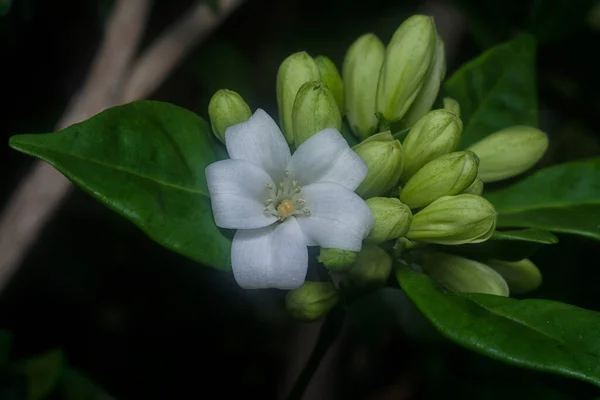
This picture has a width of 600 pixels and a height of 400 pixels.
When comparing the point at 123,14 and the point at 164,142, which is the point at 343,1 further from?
the point at 164,142

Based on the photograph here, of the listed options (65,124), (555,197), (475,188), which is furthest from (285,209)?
(65,124)

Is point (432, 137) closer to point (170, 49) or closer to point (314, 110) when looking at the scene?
point (314, 110)

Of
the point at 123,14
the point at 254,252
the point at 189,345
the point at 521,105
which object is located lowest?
the point at 189,345

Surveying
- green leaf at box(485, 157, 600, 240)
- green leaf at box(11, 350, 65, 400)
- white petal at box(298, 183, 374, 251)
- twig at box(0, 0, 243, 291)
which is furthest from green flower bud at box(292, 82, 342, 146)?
green leaf at box(11, 350, 65, 400)

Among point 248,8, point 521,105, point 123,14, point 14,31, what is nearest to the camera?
point 521,105

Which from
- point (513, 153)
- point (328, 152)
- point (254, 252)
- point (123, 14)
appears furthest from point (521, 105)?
point (123, 14)
